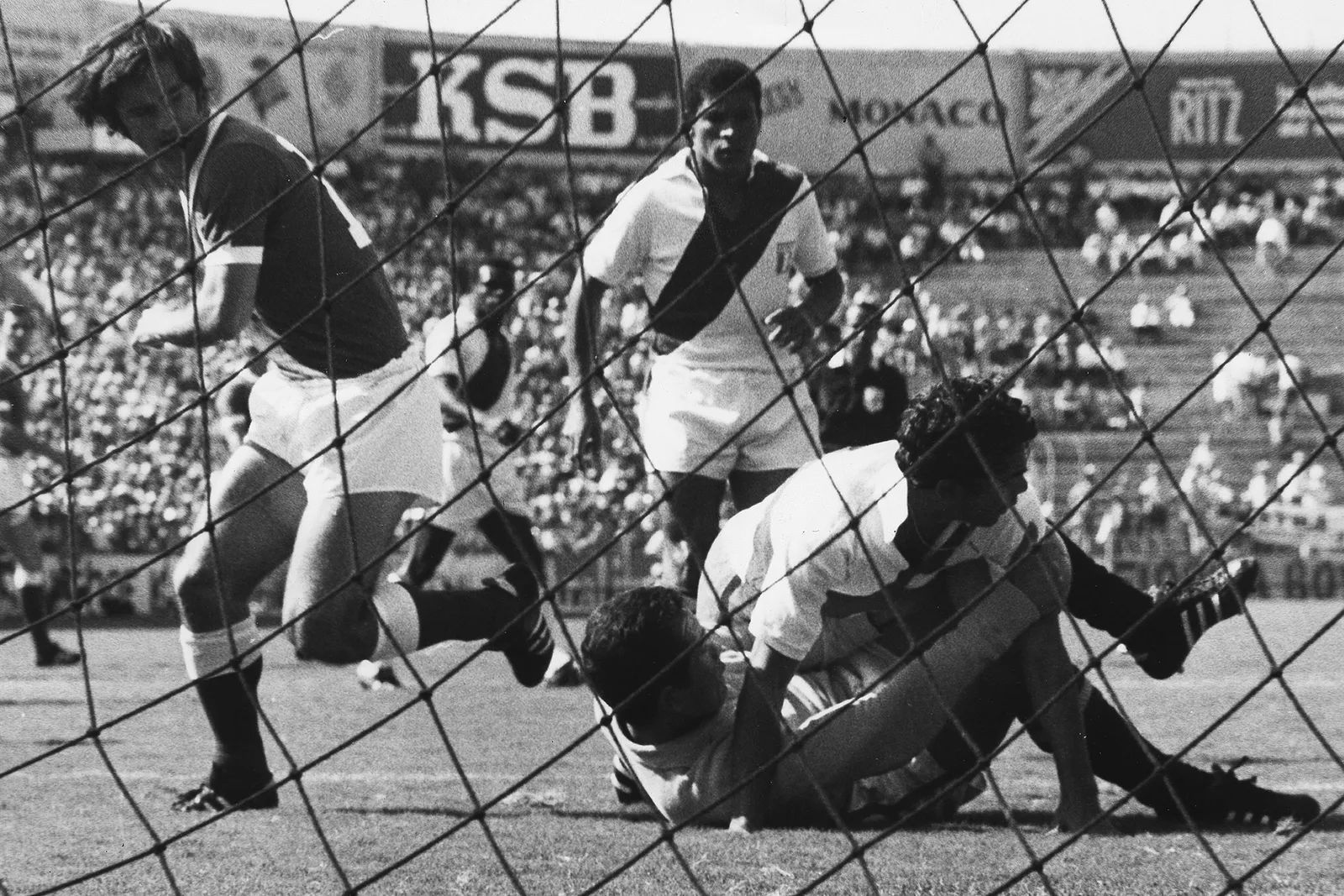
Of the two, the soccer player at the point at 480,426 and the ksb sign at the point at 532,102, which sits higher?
the soccer player at the point at 480,426

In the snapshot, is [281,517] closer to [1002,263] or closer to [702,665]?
[702,665]

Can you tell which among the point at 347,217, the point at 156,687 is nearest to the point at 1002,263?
the point at 156,687

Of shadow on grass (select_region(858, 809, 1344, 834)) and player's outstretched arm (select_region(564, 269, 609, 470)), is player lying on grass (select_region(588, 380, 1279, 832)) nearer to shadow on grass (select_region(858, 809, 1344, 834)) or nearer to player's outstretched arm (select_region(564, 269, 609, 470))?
shadow on grass (select_region(858, 809, 1344, 834))

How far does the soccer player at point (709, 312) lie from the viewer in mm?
5617

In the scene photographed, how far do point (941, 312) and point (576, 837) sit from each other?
68.7 feet

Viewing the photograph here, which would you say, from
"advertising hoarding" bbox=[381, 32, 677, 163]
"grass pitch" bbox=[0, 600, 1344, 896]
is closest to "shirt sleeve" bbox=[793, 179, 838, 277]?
"grass pitch" bbox=[0, 600, 1344, 896]

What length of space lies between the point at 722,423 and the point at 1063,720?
2.05 m

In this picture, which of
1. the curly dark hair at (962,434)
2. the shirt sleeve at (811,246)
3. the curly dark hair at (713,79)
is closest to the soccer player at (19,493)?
the shirt sleeve at (811,246)

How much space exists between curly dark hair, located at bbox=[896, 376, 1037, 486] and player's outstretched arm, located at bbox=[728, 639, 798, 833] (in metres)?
0.46

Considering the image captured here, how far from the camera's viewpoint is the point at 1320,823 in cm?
403

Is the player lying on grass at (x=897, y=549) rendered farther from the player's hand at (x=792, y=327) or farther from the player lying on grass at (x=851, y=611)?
the player's hand at (x=792, y=327)

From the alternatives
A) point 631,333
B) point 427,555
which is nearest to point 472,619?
point 427,555

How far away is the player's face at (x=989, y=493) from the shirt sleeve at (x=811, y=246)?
2.10m

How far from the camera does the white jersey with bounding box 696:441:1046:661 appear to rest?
12.4ft
